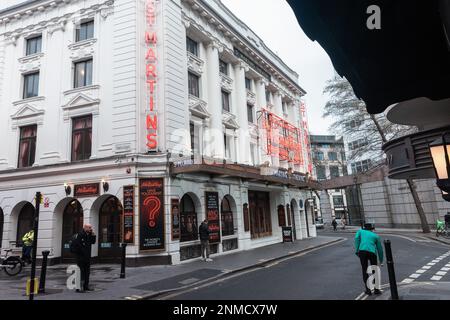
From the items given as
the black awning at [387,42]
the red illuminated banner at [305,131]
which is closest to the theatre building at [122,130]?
the black awning at [387,42]

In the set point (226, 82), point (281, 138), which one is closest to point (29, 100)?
point (226, 82)

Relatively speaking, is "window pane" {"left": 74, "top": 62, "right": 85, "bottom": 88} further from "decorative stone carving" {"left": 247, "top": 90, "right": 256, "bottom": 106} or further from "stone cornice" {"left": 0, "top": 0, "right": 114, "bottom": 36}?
"decorative stone carving" {"left": 247, "top": 90, "right": 256, "bottom": 106}

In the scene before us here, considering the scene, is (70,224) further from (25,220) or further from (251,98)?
(251,98)

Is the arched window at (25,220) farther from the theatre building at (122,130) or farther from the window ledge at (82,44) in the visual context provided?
the window ledge at (82,44)

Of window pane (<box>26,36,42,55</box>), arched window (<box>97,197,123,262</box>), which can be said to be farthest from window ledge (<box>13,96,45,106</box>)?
arched window (<box>97,197,123,262</box>)

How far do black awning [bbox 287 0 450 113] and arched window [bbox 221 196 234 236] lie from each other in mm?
16375

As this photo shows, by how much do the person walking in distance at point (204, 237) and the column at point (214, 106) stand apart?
4.86 m

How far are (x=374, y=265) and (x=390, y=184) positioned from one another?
3295 centimetres

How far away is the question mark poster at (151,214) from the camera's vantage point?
1444cm

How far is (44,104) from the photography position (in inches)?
706

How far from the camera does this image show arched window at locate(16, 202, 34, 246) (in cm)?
1758

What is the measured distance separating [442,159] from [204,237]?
13126mm
